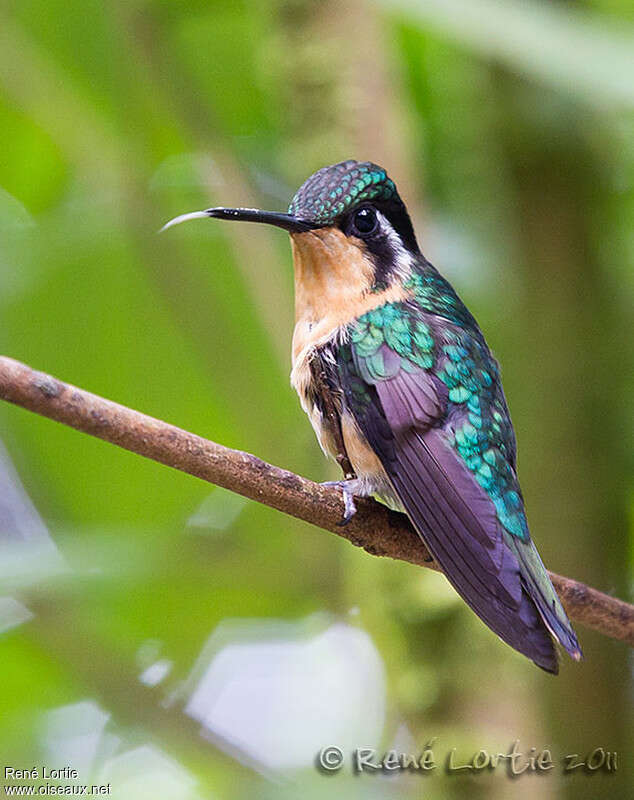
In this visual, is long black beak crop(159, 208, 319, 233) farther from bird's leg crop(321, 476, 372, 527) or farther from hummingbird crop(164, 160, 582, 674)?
bird's leg crop(321, 476, 372, 527)

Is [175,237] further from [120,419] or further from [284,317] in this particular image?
[120,419]

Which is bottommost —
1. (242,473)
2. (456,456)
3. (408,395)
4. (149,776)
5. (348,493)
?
(149,776)

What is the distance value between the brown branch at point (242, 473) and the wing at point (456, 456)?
108mm

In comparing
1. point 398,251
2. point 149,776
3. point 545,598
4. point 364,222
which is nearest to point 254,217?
point 364,222

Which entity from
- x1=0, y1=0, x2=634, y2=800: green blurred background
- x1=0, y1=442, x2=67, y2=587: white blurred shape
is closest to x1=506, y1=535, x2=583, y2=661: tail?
x1=0, y1=0, x2=634, y2=800: green blurred background

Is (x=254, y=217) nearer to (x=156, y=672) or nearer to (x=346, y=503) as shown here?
(x=346, y=503)

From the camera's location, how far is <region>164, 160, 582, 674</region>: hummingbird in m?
2.22

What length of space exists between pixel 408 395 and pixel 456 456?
0.18m

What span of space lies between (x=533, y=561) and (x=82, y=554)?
4.38 ft

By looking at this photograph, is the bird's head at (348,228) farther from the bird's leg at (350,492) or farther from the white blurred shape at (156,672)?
the white blurred shape at (156,672)

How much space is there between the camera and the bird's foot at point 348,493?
2158mm

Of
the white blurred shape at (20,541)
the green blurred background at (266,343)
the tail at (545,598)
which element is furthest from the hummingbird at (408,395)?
the white blurred shape at (20,541)

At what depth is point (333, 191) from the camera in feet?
8.55

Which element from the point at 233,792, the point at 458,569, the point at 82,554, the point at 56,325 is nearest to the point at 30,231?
the point at 56,325
